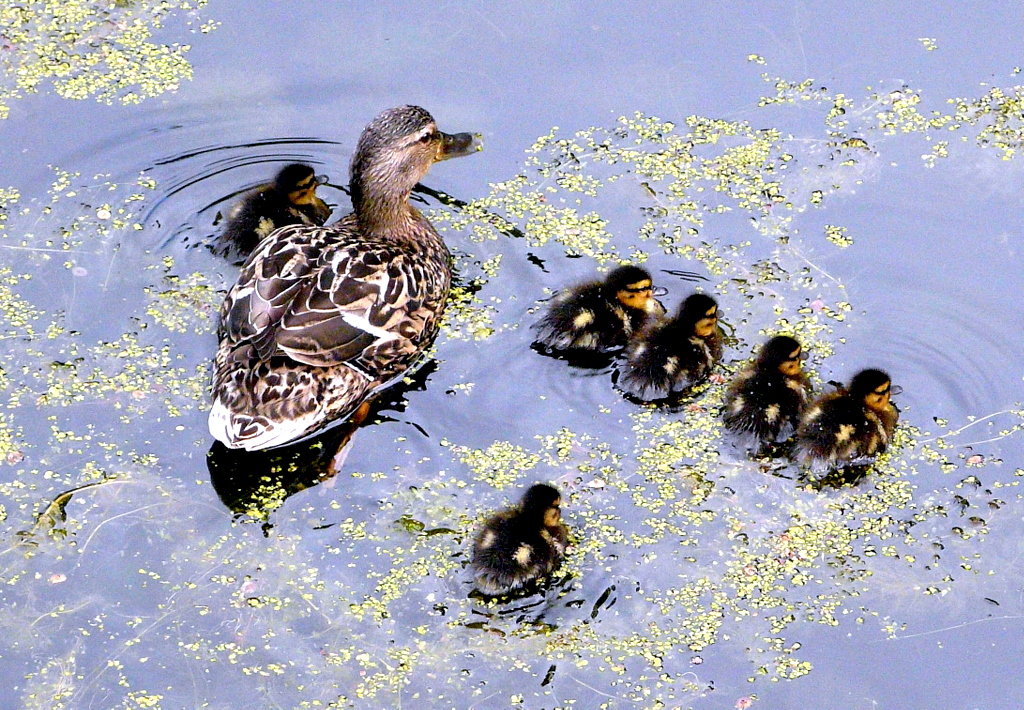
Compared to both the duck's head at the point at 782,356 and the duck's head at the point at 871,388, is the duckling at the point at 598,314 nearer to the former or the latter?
the duck's head at the point at 782,356

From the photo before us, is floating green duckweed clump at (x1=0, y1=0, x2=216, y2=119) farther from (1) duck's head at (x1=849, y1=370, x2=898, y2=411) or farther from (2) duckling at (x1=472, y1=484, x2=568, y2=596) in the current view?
(1) duck's head at (x1=849, y1=370, x2=898, y2=411)

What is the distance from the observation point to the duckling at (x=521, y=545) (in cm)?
408

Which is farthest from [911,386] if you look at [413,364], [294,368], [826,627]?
[294,368]

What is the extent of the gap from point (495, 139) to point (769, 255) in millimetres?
1251

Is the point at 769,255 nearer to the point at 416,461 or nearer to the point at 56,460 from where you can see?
the point at 416,461

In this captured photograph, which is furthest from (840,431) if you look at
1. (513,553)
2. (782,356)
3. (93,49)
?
(93,49)

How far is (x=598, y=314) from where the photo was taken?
4.87m

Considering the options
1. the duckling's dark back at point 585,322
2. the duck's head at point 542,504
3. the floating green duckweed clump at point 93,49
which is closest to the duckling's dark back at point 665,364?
the duckling's dark back at point 585,322

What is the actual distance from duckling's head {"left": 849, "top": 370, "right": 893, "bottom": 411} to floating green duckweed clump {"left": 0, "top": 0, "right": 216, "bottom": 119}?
314cm

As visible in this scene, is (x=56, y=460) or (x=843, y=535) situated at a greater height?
(x=843, y=535)

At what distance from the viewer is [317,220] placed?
17.7 feet

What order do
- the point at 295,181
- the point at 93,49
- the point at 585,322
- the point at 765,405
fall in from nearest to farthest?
the point at 765,405
the point at 585,322
the point at 295,181
the point at 93,49

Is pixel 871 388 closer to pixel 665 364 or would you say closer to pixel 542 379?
pixel 665 364

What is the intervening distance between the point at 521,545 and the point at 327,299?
112 centimetres
